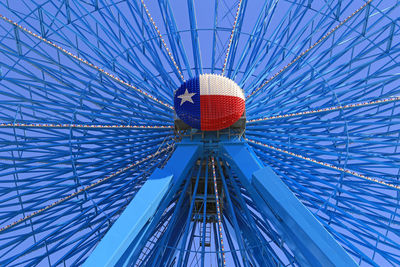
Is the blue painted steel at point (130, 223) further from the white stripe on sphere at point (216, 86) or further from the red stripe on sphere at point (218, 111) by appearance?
the white stripe on sphere at point (216, 86)

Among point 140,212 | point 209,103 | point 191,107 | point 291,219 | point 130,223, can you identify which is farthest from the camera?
point 191,107

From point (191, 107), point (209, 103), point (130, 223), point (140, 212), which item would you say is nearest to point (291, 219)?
point (140, 212)

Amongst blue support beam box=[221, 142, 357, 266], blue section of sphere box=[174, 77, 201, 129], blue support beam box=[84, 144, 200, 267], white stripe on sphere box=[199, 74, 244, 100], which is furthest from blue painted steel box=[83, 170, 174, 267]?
white stripe on sphere box=[199, 74, 244, 100]

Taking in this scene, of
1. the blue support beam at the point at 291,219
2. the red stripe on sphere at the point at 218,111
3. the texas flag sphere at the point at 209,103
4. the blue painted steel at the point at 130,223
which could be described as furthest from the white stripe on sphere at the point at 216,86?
the blue painted steel at the point at 130,223

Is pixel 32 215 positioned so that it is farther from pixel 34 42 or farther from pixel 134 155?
pixel 34 42

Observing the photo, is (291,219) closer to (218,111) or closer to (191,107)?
(218,111)

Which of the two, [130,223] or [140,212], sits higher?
[140,212]

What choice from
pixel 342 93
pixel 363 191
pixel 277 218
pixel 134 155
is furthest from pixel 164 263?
pixel 342 93
